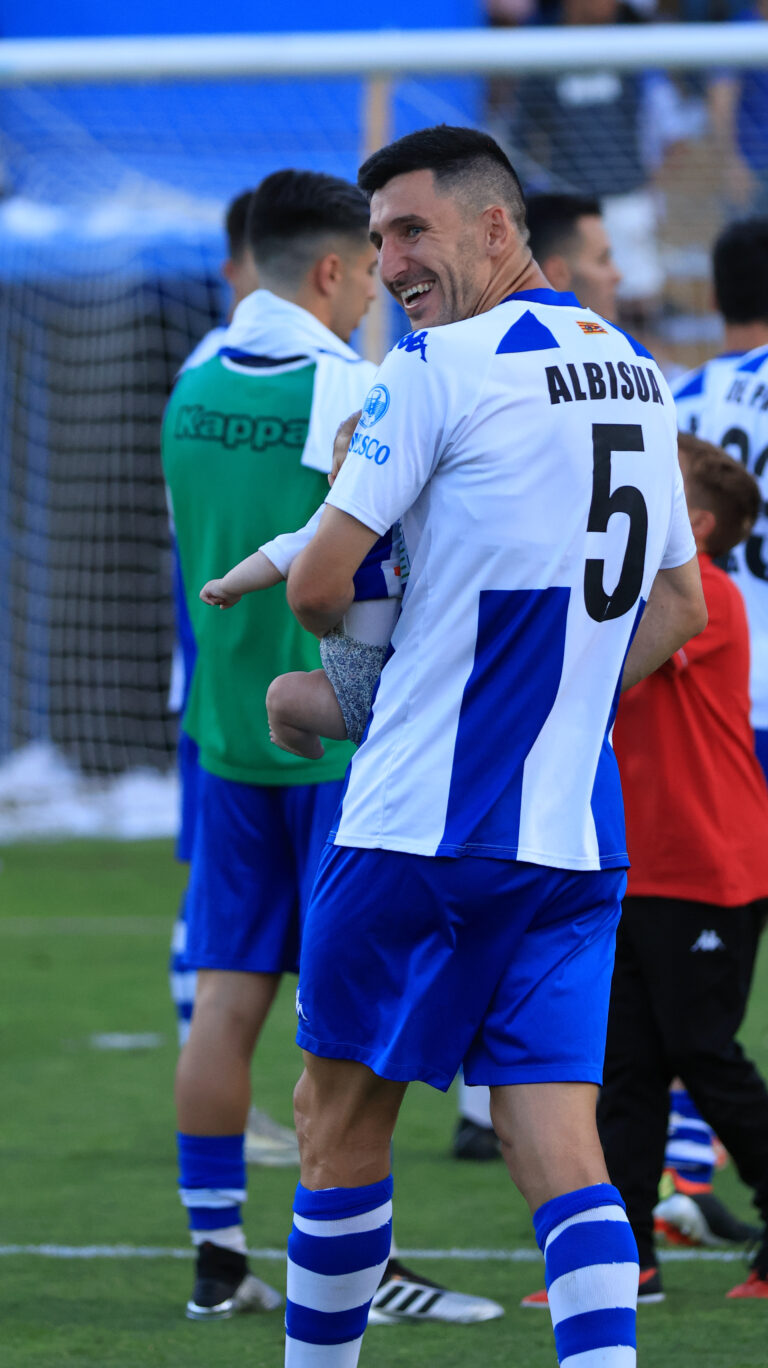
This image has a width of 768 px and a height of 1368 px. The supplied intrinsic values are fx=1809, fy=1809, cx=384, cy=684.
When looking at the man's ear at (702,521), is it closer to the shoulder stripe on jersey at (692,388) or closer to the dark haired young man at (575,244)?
the dark haired young man at (575,244)

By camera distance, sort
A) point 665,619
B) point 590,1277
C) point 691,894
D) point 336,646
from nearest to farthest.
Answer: point 590,1277, point 336,646, point 665,619, point 691,894

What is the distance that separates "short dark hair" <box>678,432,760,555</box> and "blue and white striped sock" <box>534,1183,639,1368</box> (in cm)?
155

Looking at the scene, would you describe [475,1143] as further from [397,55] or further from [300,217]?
[397,55]

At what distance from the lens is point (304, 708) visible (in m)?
2.46

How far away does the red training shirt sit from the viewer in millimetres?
3291

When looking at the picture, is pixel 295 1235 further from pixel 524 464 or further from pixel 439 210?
pixel 439 210

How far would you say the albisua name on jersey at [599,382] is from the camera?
227 centimetres

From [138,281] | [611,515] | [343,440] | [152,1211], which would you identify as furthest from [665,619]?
[138,281]

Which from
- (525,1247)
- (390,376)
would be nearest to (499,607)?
(390,376)

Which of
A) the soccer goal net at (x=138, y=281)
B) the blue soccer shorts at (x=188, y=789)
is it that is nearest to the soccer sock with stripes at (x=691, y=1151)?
the blue soccer shorts at (x=188, y=789)

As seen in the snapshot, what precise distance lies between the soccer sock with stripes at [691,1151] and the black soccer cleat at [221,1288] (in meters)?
1.07

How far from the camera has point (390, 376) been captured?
7.35ft

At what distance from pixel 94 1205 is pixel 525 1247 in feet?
3.25

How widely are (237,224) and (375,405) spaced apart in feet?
7.72
